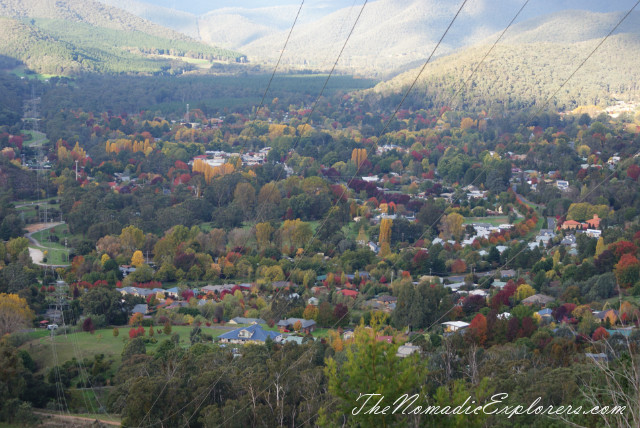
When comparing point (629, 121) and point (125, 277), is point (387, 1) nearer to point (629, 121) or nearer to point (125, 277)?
point (629, 121)

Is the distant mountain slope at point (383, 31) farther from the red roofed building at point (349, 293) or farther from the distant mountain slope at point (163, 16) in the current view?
the red roofed building at point (349, 293)

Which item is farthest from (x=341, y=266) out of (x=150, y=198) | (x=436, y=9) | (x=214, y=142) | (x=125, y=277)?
(x=436, y=9)

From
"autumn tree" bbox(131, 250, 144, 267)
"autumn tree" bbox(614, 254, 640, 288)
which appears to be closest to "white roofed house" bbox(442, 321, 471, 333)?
"autumn tree" bbox(614, 254, 640, 288)

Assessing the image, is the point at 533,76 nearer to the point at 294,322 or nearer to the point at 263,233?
the point at 263,233

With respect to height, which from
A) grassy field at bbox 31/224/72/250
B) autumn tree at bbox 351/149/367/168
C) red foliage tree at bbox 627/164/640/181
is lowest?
grassy field at bbox 31/224/72/250

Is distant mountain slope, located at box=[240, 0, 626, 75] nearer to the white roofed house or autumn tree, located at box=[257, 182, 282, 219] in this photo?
autumn tree, located at box=[257, 182, 282, 219]

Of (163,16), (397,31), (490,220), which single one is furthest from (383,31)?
(490,220)

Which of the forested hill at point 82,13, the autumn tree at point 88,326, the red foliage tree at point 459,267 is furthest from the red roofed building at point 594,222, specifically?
the forested hill at point 82,13
